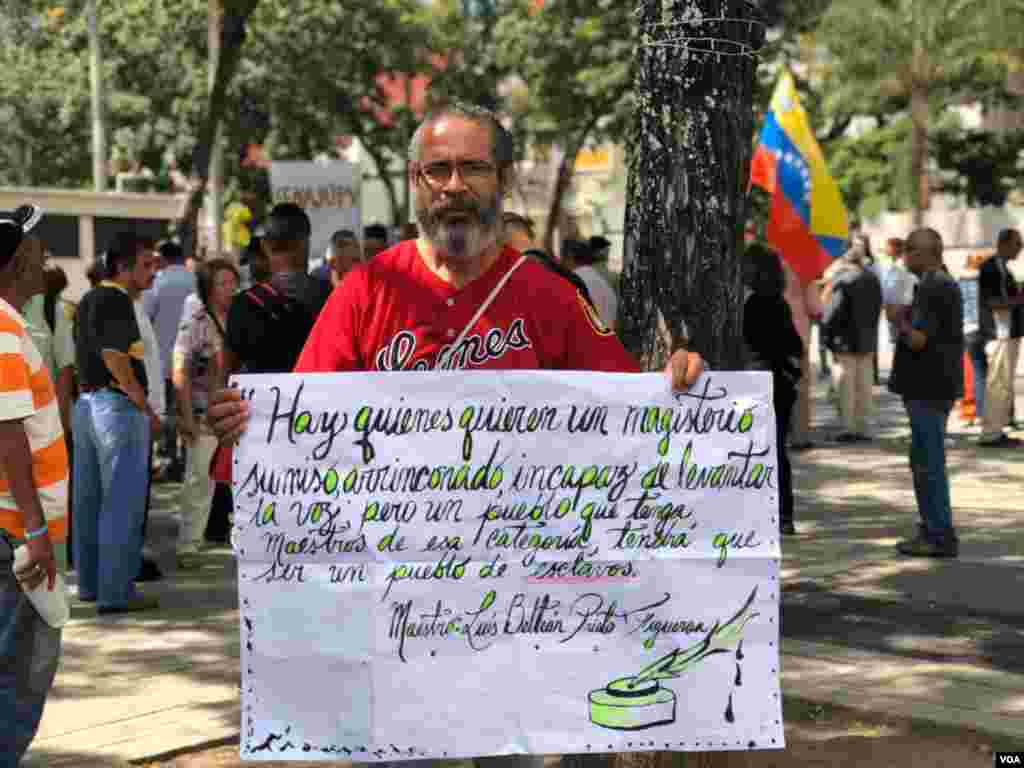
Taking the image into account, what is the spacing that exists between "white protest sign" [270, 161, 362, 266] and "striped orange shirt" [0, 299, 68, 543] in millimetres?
14175

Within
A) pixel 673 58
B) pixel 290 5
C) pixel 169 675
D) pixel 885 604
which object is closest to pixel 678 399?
pixel 673 58

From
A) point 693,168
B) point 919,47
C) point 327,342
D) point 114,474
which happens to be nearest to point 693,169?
point 693,168

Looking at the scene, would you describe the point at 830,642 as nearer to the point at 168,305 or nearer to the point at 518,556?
the point at 518,556

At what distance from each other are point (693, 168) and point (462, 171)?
1288 mm

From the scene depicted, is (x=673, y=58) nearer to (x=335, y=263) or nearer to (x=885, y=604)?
(x=885, y=604)

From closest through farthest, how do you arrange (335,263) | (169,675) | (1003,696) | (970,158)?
(1003,696) < (169,675) < (335,263) < (970,158)

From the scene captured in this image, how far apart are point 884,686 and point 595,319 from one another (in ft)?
9.87

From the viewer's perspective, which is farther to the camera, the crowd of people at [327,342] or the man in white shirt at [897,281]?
the man in white shirt at [897,281]

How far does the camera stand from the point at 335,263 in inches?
449

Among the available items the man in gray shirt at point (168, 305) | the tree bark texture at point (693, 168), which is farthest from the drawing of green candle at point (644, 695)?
the man in gray shirt at point (168, 305)

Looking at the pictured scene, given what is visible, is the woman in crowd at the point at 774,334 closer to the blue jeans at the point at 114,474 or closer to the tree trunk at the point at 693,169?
the blue jeans at the point at 114,474

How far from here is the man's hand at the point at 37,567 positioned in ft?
14.7

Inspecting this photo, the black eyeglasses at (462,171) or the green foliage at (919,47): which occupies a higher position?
the green foliage at (919,47)

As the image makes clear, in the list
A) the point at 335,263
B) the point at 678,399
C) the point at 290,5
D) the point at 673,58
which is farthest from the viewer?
the point at 290,5
